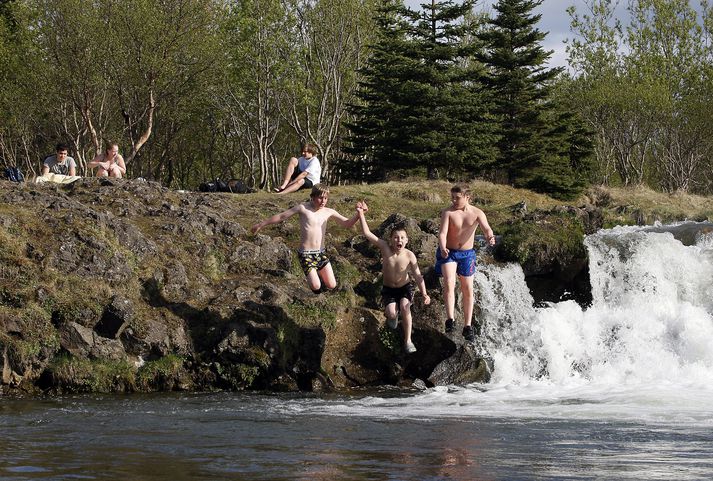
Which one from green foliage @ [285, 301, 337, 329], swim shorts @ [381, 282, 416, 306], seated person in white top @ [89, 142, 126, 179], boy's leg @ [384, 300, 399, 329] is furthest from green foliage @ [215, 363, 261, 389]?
seated person in white top @ [89, 142, 126, 179]

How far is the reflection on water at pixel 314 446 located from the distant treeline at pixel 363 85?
26.1m

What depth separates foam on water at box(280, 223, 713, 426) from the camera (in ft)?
45.9

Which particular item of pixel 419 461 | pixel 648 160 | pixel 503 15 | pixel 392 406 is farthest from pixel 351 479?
pixel 648 160

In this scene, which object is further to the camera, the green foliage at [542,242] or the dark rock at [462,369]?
the green foliage at [542,242]

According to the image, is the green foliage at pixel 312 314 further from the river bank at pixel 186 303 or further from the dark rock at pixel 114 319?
the dark rock at pixel 114 319

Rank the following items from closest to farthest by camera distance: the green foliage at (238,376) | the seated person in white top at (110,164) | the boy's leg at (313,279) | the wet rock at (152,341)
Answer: the boy's leg at (313,279), the wet rock at (152,341), the green foliage at (238,376), the seated person in white top at (110,164)

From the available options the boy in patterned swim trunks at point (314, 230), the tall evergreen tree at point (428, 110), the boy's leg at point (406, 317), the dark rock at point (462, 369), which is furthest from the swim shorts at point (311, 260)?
the tall evergreen tree at point (428, 110)

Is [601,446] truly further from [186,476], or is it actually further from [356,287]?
[356,287]

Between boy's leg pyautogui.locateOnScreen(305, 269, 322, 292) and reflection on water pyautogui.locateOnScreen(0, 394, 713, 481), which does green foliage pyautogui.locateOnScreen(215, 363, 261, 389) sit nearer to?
boy's leg pyautogui.locateOnScreen(305, 269, 322, 292)

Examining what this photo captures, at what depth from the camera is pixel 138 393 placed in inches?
598

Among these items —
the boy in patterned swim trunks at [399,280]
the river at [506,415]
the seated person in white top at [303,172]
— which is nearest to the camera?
the river at [506,415]

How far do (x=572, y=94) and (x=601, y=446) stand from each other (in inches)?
2071

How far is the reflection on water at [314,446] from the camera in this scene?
8555 millimetres

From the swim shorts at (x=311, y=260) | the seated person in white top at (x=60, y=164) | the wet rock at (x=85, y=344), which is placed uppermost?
the seated person in white top at (x=60, y=164)
